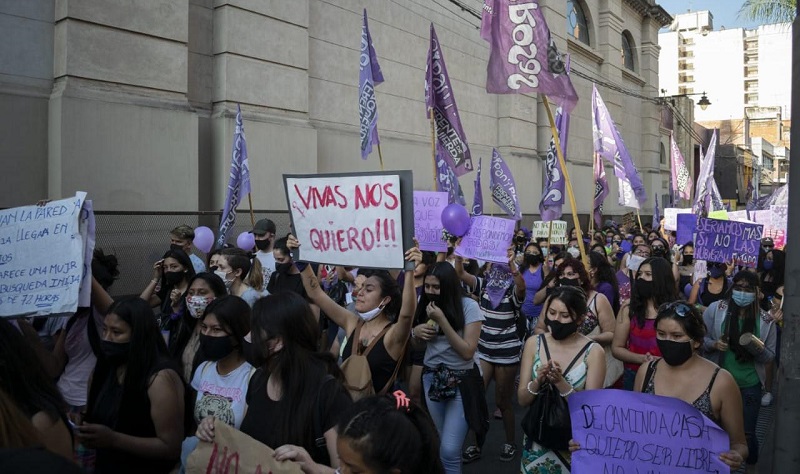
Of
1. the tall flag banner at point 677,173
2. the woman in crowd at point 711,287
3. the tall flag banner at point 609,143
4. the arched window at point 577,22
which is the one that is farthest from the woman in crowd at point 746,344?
the arched window at point 577,22

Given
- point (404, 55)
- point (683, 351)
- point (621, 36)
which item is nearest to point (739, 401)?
point (683, 351)

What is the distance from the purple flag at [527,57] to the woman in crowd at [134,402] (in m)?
5.18

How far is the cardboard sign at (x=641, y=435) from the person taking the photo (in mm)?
3359

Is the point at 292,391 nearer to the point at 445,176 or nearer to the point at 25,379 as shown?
the point at 25,379

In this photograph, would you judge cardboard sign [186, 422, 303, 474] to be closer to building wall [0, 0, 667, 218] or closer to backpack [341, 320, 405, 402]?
backpack [341, 320, 405, 402]

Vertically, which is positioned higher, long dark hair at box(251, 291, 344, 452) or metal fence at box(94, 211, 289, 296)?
metal fence at box(94, 211, 289, 296)

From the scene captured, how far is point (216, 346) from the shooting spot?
11.1ft

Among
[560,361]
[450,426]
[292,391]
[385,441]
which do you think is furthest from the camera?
[450,426]

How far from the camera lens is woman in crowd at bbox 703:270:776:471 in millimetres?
5410

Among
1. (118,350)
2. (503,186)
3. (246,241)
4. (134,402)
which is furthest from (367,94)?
(134,402)

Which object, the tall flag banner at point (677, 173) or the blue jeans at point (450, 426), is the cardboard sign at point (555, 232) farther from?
the blue jeans at point (450, 426)

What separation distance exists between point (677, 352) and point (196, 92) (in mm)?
9742

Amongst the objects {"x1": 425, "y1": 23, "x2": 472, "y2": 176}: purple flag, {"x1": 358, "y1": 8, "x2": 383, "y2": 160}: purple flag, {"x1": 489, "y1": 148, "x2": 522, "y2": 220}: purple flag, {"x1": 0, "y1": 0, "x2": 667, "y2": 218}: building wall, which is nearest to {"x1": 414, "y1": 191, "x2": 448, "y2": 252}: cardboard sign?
{"x1": 425, "y1": 23, "x2": 472, "y2": 176}: purple flag

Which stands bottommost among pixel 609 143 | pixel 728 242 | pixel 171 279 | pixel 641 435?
pixel 641 435
